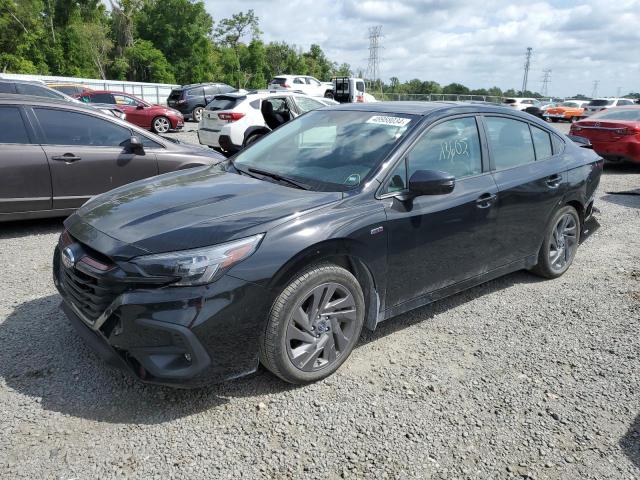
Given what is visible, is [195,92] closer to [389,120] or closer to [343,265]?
[389,120]

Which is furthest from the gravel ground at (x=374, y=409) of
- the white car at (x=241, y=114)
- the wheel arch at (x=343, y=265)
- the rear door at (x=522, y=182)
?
the white car at (x=241, y=114)

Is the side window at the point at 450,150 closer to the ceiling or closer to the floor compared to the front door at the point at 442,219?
closer to the ceiling

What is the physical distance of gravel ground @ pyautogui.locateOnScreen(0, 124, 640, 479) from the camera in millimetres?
2457

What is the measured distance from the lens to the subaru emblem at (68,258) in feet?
9.54

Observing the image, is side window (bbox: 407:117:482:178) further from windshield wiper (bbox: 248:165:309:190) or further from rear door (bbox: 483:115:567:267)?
windshield wiper (bbox: 248:165:309:190)

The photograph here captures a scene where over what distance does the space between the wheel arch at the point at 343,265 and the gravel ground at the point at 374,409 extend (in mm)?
416

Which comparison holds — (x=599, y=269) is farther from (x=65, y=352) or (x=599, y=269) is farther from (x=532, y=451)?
(x=65, y=352)

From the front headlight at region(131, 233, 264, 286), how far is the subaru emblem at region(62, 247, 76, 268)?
54cm

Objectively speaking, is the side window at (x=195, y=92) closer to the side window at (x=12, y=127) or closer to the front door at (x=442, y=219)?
the side window at (x=12, y=127)

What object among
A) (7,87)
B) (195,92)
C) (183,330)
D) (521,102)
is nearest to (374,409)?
(183,330)

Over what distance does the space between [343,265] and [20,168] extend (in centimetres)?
423

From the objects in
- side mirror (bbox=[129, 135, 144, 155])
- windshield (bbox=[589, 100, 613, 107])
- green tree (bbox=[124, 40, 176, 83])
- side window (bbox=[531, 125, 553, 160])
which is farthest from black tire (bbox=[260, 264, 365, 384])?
green tree (bbox=[124, 40, 176, 83])

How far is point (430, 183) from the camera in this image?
3.21m

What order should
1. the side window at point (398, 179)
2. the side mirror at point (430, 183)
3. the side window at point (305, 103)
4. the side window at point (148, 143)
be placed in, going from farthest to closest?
1. the side window at point (305, 103)
2. the side window at point (148, 143)
3. the side window at point (398, 179)
4. the side mirror at point (430, 183)
